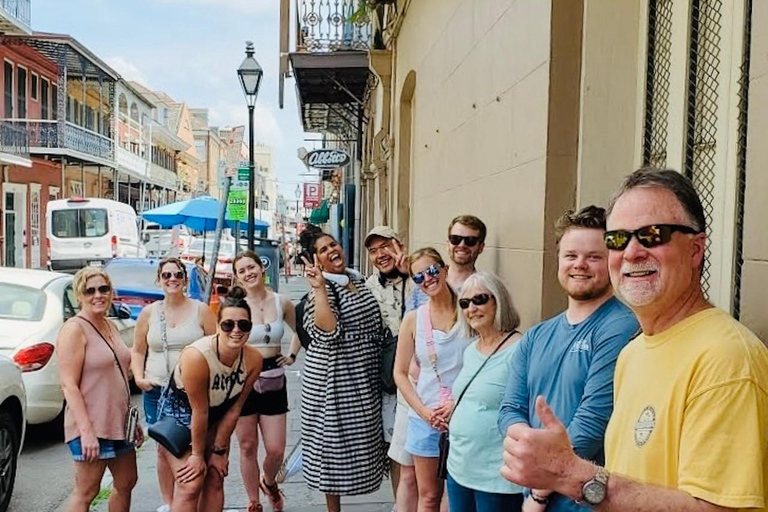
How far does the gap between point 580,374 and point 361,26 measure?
40.2ft

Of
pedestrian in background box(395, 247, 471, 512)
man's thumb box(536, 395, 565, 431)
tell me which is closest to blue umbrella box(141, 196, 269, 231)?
pedestrian in background box(395, 247, 471, 512)

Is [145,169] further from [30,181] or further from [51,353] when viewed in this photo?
[51,353]

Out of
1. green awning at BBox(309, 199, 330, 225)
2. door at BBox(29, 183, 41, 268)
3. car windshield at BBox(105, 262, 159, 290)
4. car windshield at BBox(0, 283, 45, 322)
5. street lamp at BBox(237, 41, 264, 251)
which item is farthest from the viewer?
green awning at BBox(309, 199, 330, 225)

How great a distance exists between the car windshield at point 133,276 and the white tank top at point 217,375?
7.19 metres

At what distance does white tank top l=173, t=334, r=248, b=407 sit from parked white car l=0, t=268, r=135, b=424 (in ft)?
8.37

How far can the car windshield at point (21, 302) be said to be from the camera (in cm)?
712

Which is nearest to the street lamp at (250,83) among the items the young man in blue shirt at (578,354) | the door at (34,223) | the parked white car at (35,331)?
the parked white car at (35,331)

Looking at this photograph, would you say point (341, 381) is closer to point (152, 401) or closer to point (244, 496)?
point (152, 401)

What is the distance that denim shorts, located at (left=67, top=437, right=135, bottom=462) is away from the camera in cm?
429

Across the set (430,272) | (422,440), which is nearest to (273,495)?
(422,440)

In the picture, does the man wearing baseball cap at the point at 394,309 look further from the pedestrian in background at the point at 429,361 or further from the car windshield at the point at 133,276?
the car windshield at the point at 133,276

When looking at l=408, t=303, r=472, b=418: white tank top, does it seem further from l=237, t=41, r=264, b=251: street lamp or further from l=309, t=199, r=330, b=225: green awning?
l=309, t=199, r=330, b=225: green awning

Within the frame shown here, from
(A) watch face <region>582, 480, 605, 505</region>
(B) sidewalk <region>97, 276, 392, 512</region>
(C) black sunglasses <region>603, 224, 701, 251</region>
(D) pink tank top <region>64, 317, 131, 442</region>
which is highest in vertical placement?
(C) black sunglasses <region>603, 224, 701, 251</region>

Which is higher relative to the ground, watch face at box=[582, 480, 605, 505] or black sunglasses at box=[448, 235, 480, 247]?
black sunglasses at box=[448, 235, 480, 247]
